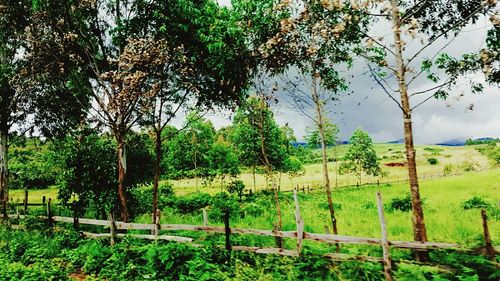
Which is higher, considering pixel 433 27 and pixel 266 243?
pixel 433 27

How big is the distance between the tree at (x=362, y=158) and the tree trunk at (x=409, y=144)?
157 feet

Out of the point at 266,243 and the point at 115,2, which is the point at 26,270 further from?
the point at 115,2

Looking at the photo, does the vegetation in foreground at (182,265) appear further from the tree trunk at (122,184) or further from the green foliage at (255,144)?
the green foliage at (255,144)

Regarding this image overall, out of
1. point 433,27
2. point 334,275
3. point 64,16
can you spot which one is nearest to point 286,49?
point 433,27

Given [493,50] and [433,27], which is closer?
[493,50]

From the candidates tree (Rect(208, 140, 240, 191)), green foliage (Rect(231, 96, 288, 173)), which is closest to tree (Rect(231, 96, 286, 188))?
green foliage (Rect(231, 96, 288, 173))

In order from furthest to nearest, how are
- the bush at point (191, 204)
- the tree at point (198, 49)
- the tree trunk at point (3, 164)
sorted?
the bush at point (191, 204) < the tree trunk at point (3, 164) < the tree at point (198, 49)

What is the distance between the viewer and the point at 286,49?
11.4m

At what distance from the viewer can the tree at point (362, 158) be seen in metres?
54.8

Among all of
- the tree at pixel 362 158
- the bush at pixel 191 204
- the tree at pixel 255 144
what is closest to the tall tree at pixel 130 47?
the bush at pixel 191 204

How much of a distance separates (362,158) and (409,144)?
163ft

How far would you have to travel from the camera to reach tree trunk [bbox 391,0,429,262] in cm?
748

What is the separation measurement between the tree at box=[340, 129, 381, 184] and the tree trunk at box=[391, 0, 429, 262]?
48.0m

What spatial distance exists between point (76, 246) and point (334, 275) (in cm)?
990
